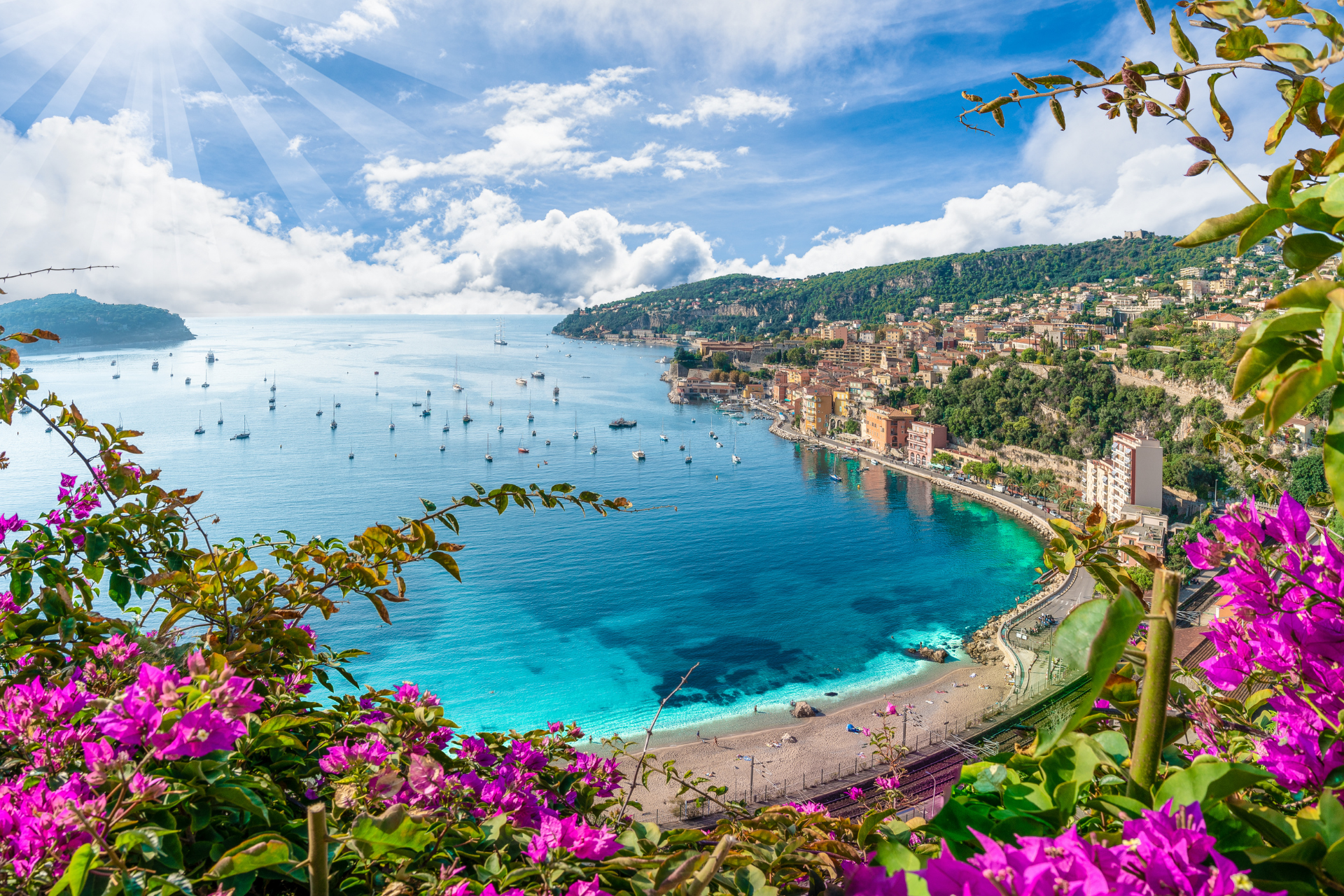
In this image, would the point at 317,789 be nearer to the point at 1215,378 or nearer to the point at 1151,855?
the point at 1151,855

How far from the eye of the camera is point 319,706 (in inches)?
33.5

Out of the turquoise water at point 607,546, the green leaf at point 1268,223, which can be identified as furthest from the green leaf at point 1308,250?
the turquoise water at point 607,546

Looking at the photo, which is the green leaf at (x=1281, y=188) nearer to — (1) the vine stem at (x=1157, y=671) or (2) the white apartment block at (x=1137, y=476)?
(1) the vine stem at (x=1157, y=671)

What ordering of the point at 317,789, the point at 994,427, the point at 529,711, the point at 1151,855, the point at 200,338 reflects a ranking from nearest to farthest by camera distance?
the point at 1151,855 < the point at 317,789 < the point at 529,711 < the point at 994,427 < the point at 200,338

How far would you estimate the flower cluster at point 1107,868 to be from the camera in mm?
247

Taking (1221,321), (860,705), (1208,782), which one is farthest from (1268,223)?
(1221,321)

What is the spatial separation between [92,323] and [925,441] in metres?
62.0

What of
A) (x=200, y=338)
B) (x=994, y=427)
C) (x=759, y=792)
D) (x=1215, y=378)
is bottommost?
(x=759, y=792)

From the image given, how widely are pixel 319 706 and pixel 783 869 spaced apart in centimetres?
65

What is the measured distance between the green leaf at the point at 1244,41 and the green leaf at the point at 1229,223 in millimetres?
164

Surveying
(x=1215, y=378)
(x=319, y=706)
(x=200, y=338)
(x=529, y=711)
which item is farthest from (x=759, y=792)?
(x=200, y=338)

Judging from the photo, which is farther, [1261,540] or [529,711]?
[529,711]

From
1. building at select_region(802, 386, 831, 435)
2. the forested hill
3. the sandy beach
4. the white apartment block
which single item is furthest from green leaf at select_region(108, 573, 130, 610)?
the forested hill

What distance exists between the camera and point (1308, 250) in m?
0.36
